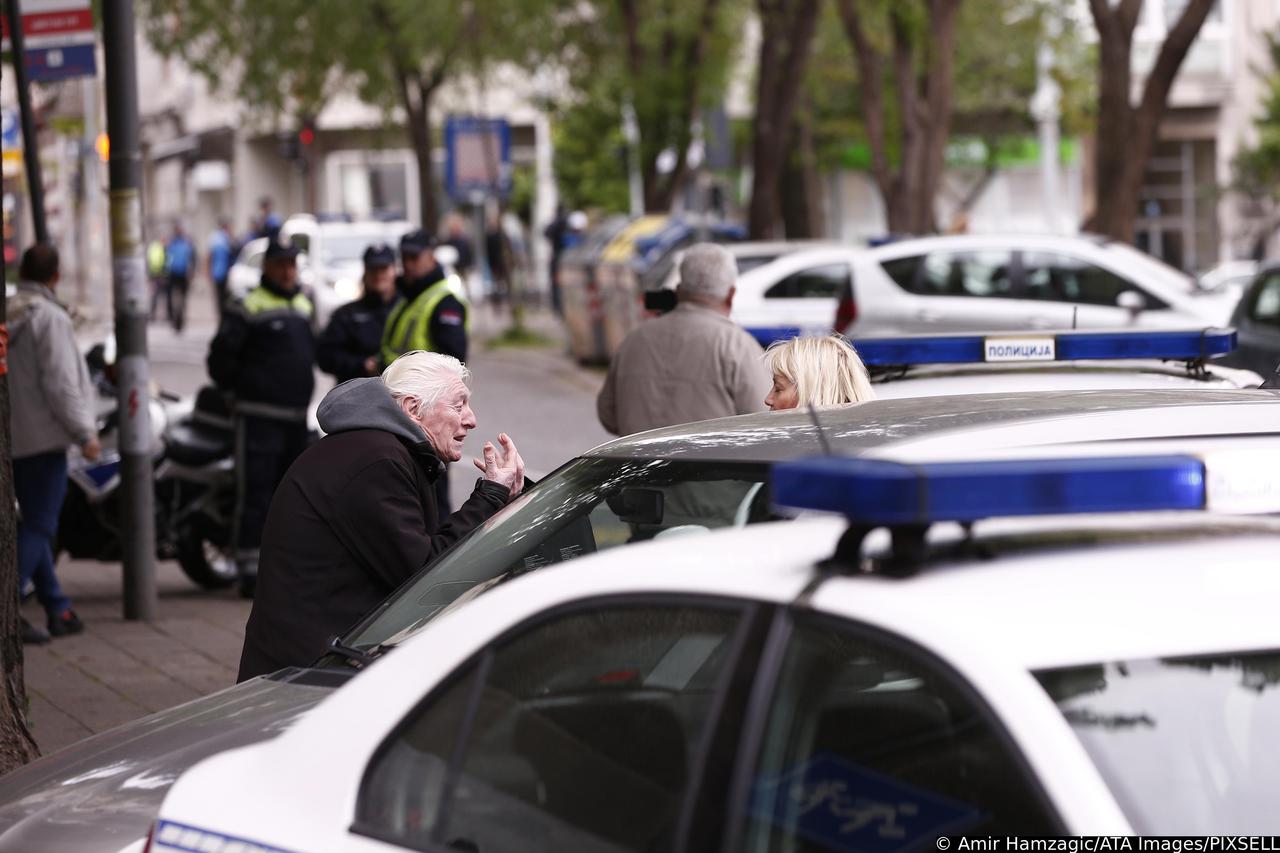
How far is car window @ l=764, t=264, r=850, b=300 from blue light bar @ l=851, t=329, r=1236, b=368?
12480mm

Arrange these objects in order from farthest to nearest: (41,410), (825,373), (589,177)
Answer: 1. (589,177)
2. (41,410)
3. (825,373)

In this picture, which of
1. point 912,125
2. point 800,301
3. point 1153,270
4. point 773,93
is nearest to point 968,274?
point 1153,270

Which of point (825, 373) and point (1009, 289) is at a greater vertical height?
point (825, 373)

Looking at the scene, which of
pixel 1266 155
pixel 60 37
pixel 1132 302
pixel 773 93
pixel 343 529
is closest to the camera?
pixel 343 529

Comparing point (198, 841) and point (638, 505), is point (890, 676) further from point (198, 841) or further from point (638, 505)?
point (638, 505)

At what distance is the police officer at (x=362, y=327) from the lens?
10.3 meters

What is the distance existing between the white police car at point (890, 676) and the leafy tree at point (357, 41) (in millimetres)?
25460

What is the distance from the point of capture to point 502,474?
5211 millimetres

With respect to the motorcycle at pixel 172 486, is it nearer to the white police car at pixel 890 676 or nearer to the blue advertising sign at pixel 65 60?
the blue advertising sign at pixel 65 60

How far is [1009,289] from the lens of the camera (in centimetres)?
1620

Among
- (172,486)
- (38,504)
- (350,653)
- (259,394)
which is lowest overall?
(172,486)

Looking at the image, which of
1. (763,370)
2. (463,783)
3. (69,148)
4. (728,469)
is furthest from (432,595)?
(69,148)

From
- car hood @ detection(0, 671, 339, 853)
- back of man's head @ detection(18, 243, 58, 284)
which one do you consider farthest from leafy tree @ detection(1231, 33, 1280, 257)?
car hood @ detection(0, 671, 339, 853)

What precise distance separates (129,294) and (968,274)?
896cm
